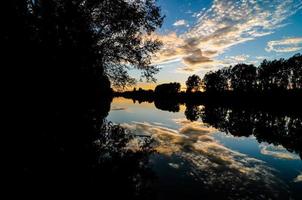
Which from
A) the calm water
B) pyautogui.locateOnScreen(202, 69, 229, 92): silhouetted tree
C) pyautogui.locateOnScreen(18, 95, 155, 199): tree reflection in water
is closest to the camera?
pyautogui.locateOnScreen(18, 95, 155, 199): tree reflection in water

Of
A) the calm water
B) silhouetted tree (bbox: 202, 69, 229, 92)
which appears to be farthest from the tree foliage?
silhouetted tree (bbox: 202, 69, 229, 92)

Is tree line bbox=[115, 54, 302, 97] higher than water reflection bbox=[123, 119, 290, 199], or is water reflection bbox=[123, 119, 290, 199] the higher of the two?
tree line bbox=[115, 54, 302, 97]

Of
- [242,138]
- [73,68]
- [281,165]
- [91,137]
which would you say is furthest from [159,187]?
[242,138]

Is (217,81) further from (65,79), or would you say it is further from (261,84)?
(65,79)

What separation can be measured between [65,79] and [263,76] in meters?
132

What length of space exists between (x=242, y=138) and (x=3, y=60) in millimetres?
19898

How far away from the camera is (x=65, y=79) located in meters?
18.1

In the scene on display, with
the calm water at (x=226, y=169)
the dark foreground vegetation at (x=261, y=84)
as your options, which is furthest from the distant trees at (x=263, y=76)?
the calm water at (x=226, y=169)

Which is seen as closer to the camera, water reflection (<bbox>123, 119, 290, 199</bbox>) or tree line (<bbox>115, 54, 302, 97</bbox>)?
water reflection (<bbox>123, 119, 290, 199</bbox>)

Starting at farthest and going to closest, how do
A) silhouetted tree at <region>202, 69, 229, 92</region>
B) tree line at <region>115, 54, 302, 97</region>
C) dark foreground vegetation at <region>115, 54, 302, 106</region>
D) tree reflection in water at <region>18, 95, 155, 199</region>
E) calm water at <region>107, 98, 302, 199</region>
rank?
silhouetted tree at <region>202, 69, 229, 92</region> < tree line at <region>115, 54, 302, 97</region> < dark foreground vegetation at <region>115, 54, 302, 106</region> < calm water at <region>107, 98, 302, 199</region> < tree reflection in water at <region>18, 95, 155, 199</region>

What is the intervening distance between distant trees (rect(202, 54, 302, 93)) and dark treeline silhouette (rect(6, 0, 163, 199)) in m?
→ 97.9

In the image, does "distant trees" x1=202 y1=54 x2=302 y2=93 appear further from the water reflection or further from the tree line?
the water reflection

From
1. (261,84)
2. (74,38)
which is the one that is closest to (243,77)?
(261,84)

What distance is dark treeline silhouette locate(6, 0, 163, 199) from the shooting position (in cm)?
959
